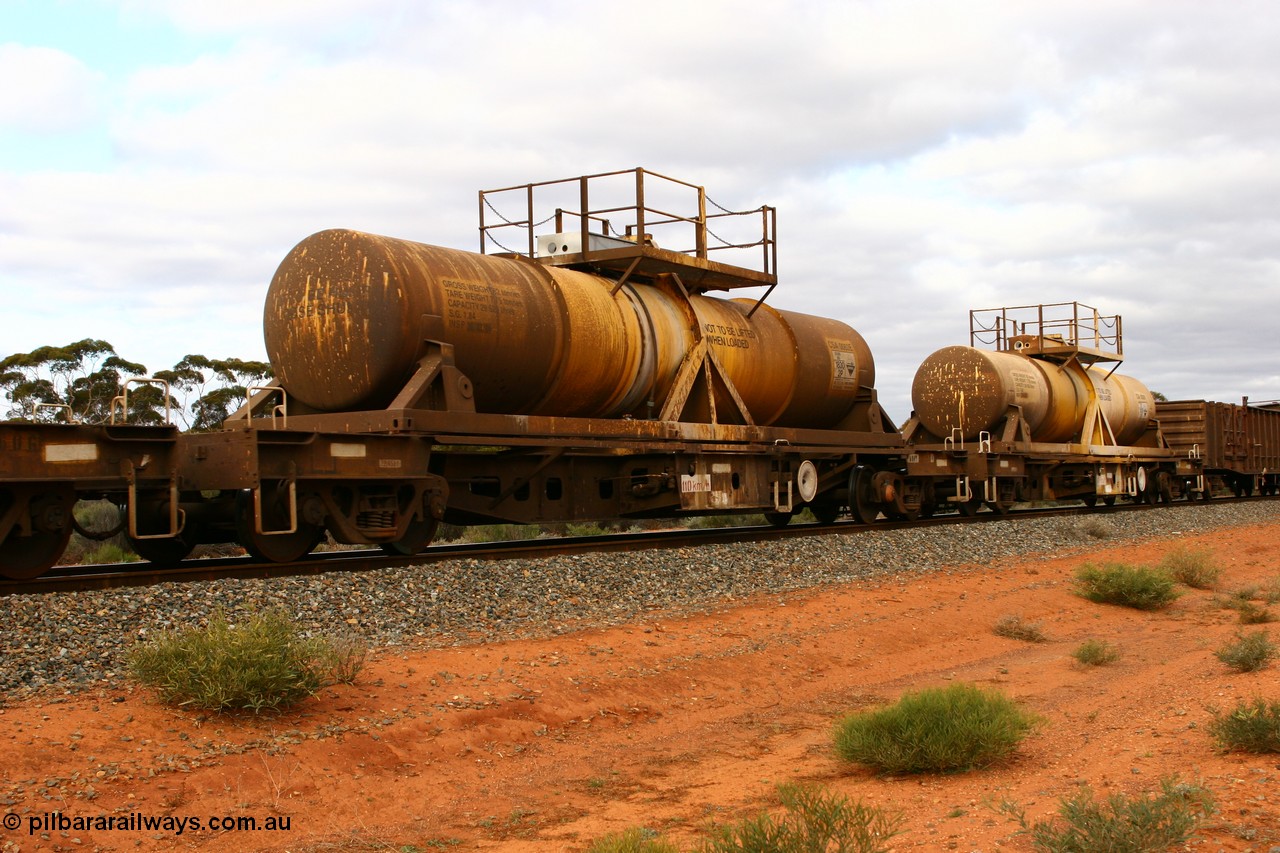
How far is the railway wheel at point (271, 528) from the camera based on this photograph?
1020cm

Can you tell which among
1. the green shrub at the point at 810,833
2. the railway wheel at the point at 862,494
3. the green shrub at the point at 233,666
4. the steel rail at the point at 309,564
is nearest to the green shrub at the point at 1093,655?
the steel rail at the point at 309,564

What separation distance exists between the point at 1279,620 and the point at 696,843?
9057mm

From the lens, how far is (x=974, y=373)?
23125 millimetres

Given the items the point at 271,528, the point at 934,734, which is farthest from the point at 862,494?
the point at 934,734

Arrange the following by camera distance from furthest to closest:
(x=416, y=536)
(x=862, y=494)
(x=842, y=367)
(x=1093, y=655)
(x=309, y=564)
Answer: (x=862, y=494)
(x=842, y=367)
(x=416, y=536)
(x=309, y=564)
(x=1093, y=655)

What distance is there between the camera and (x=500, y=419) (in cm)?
1188

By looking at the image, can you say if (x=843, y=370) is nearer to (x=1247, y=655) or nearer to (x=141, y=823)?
(x=1247, y=655)

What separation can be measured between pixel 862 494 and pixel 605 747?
12.0 m

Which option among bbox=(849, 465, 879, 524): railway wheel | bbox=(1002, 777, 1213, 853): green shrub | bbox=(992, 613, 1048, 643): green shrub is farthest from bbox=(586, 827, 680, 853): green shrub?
bbox=(849, 465, 879, 524): railway wheel

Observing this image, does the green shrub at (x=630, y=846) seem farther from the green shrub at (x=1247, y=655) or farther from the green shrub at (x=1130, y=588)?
the green shrub at (x=1130, y=588)

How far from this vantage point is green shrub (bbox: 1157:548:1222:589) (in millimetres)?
15039

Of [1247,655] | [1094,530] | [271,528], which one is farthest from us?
[1094,530]

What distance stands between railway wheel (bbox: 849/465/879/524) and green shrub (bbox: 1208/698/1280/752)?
41.1 ft

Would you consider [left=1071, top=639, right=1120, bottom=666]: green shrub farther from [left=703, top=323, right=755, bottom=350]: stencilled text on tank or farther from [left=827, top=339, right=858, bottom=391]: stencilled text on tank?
[left=827, top=339, right=858, bottom=391]: stencilled text on tank
